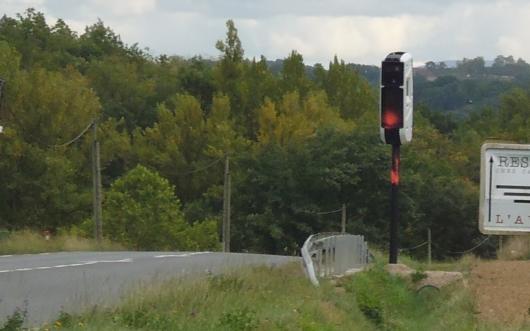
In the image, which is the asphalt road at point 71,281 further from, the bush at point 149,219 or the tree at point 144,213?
the bush at point 149,219

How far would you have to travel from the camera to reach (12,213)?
67.2 metres

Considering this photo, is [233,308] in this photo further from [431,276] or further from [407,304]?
[431,276]

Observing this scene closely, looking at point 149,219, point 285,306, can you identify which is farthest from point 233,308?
point 149,219

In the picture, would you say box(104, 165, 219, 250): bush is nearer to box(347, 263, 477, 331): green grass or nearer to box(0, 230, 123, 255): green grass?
box(0, 230, 123, 255): green grass

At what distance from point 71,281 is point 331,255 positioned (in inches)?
206

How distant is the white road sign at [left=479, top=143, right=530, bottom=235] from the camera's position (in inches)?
324

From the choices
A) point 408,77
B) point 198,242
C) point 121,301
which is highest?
point 408,77

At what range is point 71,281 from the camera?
18.8 m

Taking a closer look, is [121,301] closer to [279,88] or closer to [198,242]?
[198,242]

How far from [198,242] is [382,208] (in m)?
13.3

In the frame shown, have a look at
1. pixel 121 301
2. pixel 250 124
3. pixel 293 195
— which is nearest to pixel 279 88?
pixel 250 124

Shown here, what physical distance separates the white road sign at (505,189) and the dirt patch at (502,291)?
25.1ft

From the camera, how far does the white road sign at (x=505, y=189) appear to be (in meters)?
8.23

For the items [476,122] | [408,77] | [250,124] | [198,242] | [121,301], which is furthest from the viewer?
[476,122]
